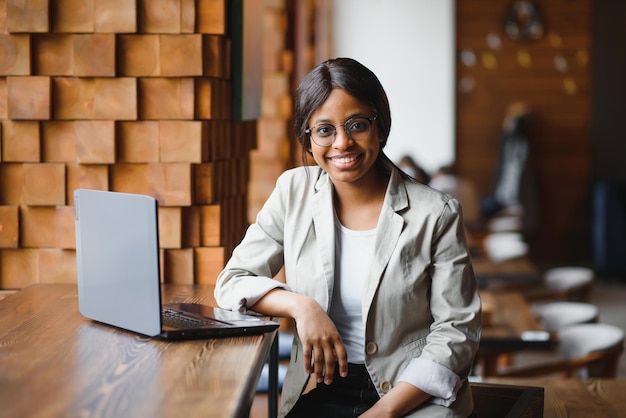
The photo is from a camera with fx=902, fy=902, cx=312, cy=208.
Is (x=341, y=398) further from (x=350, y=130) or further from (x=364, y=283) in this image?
(x=350, y=130)

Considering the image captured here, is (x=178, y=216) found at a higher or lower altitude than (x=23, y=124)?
lower

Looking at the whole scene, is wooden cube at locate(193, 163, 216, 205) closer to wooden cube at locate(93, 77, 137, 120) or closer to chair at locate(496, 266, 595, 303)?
wooden cube at locate(93, 77, 137, 120)

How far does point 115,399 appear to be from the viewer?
134 cm

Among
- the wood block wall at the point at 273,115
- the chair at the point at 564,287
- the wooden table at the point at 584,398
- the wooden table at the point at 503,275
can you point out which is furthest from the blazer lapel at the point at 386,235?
the chair at the point at 564,287

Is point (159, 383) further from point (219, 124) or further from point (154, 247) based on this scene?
point (219, 124)

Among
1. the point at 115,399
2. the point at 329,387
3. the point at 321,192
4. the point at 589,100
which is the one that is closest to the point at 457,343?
the point at 329,387

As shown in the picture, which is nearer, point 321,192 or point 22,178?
point 321,192

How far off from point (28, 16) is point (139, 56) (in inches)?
12.1

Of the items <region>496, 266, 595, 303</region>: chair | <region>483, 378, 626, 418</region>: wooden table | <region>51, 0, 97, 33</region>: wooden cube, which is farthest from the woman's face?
<region>496, 266, 595, 303</region>: chair

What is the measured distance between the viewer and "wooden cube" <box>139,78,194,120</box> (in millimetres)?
2482

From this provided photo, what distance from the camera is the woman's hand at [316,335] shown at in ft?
5.86

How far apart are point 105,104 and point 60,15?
10.4 inches

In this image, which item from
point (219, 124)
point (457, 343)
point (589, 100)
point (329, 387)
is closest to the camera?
point (457, 343)

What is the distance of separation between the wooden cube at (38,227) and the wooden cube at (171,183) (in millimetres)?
296
